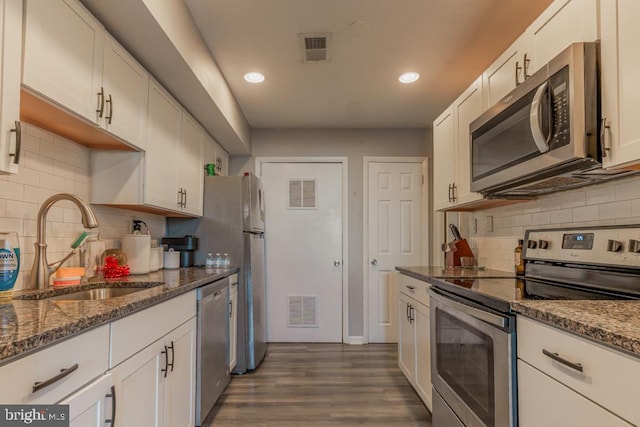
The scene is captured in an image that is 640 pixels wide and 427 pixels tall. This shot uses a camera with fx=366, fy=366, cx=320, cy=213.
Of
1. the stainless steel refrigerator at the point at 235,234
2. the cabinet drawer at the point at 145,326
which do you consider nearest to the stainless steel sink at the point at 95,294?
the cabinet drawer at the point at 145,326

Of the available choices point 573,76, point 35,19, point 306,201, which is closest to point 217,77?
point 35,19

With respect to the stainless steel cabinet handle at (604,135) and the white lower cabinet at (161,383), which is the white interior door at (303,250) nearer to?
the white lower cabinet at (161,383)

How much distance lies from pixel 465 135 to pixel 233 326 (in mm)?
2248

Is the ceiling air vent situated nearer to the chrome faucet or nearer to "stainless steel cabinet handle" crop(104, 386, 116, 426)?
the chrome faucet

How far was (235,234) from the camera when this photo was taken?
3.07 m

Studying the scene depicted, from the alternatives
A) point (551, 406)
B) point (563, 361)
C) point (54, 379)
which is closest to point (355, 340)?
point (551, 406)

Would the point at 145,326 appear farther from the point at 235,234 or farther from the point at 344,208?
the point at 344,208

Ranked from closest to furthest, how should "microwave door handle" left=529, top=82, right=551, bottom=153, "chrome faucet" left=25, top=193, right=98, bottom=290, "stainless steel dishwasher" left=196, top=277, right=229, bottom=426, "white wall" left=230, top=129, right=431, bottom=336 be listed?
"microwave door handle" left=529, top=82, right=551, bottom=153, "chrome faucet" left=25, top=193, right=98, bottom=290, "stainless steel dishwasher" left=196, top=277, right=229, bottom=426, "white wall" left=230, top=129, right=431, bottom=336

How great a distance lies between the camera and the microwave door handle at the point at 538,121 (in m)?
1.48

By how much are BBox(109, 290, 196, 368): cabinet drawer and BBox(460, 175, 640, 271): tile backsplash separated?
2001mm

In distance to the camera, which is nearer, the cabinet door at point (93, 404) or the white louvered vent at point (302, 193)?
the cabinet door at point (93, 404)

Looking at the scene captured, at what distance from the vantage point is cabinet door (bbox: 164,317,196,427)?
168 cm

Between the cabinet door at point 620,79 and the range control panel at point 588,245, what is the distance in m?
0.36

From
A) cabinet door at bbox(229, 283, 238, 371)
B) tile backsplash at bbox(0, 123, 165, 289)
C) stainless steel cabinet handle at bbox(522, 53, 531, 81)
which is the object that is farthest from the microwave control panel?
cabinet door at bbox(229, 283, 238, 371)
